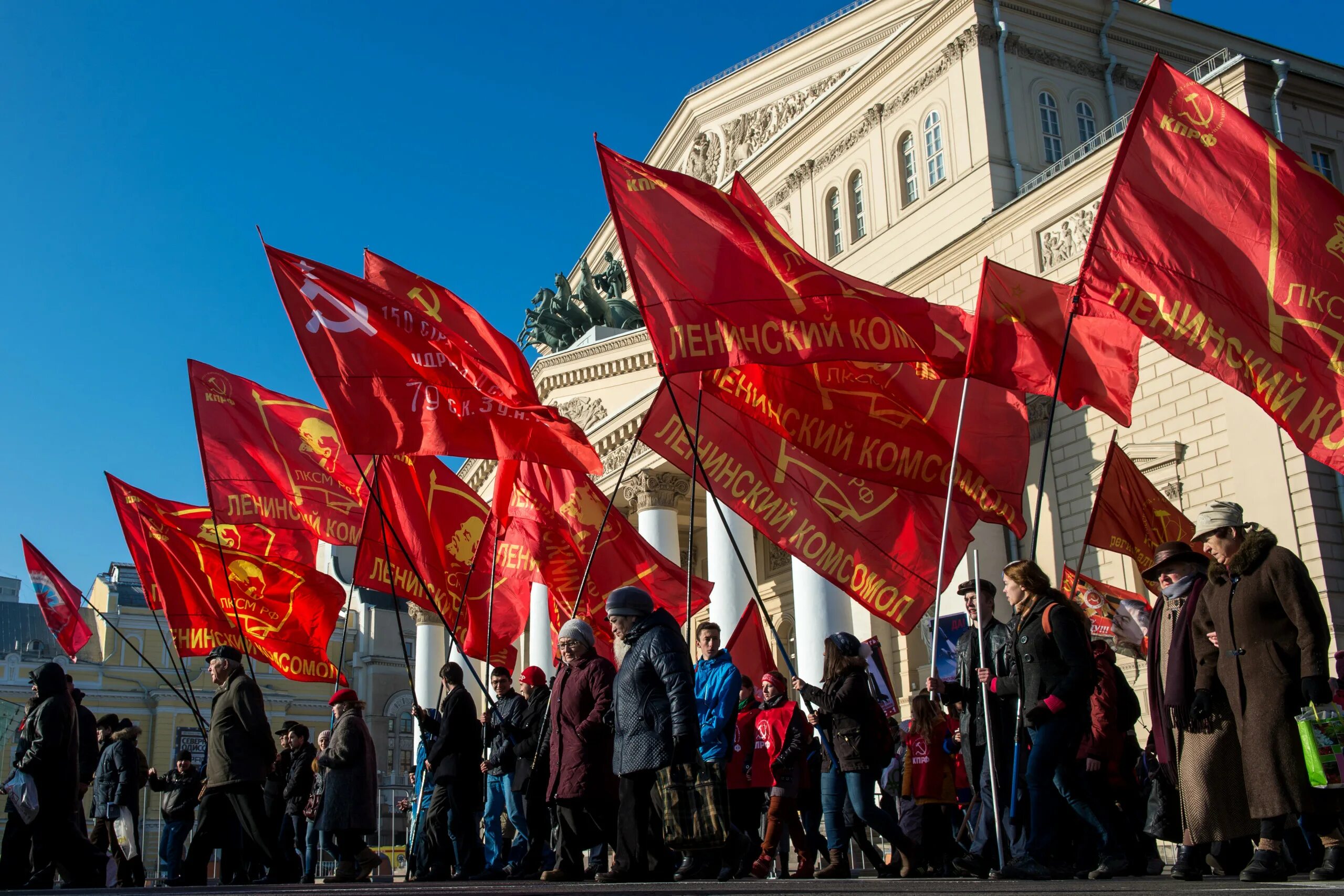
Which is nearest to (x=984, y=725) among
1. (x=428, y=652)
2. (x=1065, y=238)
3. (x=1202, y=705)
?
(x=1202, y=705)

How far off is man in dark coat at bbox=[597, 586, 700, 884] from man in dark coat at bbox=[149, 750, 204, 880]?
5756 millimetres

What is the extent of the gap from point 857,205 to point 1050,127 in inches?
165

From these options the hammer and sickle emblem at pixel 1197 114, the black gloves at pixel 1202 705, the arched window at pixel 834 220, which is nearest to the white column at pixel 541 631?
the arched window at pixel 834 220

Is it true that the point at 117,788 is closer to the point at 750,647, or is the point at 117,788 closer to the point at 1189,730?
the point at 750,647

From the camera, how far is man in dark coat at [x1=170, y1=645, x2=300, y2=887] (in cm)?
848

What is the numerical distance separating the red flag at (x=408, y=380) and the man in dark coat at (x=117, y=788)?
3.79 meters

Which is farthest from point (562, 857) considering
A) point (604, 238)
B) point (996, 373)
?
point (604, 238)

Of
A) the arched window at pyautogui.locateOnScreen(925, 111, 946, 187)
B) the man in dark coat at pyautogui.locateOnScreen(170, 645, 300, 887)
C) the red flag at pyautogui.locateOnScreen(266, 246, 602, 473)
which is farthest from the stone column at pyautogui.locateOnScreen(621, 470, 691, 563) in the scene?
the man in dark coat at pyautogui.locateOnScreen(170, 645, 300, 887)

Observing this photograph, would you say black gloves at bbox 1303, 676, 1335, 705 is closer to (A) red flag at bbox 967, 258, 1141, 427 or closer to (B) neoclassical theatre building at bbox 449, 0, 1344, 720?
(A) red flag at bbox 967, 258, 1141, 427

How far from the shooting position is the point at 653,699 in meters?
6.83

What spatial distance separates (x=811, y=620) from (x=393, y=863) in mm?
8443

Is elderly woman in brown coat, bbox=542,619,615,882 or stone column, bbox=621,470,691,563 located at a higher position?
stone column, bbox=621,470,691,563

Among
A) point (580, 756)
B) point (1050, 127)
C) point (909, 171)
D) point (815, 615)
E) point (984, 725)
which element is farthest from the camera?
point (909, 171)

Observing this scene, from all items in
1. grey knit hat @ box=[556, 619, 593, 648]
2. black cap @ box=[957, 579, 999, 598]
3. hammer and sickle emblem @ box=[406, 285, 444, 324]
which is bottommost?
grey knit hat @ box=[556, 619, 593, 648]
